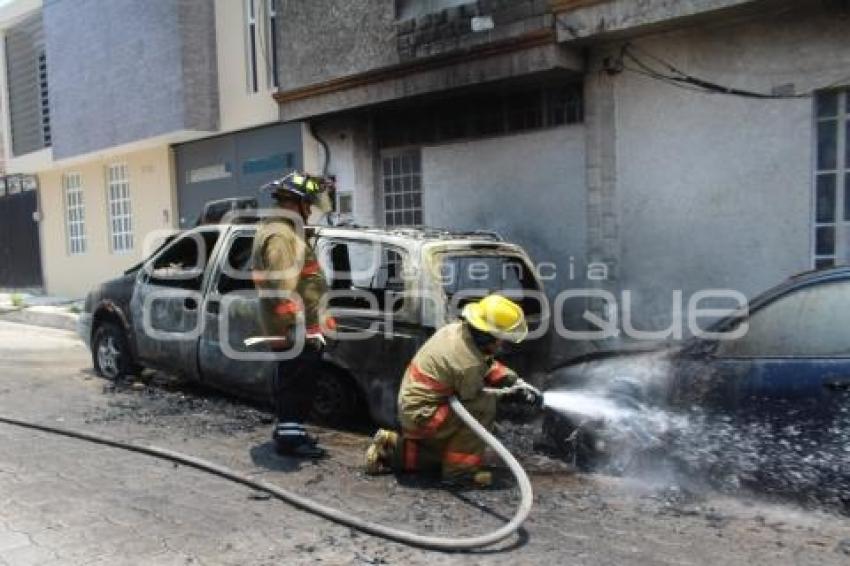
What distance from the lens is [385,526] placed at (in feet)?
13.2

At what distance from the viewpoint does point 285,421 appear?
523 centimetres

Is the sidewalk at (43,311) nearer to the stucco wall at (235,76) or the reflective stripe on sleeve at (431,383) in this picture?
the stucco wall at (235,76)

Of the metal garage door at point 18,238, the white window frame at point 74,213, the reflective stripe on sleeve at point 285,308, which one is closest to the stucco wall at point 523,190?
the reflective stripe on sleeve at point 285,308

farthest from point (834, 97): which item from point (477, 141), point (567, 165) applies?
point (477, 141)

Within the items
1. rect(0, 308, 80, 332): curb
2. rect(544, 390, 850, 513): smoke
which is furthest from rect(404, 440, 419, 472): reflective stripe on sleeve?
rect(0, 308, 80, 332): curb

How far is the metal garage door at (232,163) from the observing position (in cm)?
1298

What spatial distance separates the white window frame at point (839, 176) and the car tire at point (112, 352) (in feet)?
21.9

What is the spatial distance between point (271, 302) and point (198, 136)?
10321 millimetres

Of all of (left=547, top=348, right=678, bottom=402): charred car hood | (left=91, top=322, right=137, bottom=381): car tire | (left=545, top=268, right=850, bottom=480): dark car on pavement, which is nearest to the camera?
(left=545, top=268, right=850, bottom=480): dark car on pavement

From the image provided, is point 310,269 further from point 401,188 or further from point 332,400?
point 401,188

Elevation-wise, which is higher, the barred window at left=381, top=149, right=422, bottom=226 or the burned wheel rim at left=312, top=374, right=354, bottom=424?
the barred window at left=381, top=149, right=422, bottom=226

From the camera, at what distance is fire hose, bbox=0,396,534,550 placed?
372 centimetres

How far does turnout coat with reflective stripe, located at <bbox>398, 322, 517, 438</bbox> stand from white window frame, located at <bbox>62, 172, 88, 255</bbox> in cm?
1590

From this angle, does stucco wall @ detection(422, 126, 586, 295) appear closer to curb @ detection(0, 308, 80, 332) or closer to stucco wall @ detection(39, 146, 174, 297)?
curb @ detection(0, 308, 80, 332)
